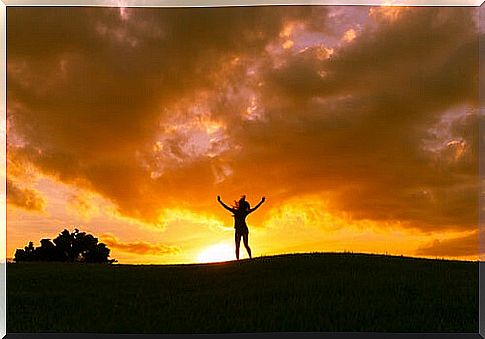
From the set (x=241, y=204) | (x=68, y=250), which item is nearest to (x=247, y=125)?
(x=241, y=204)

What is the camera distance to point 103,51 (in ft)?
28.6

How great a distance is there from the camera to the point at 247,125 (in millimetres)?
9008

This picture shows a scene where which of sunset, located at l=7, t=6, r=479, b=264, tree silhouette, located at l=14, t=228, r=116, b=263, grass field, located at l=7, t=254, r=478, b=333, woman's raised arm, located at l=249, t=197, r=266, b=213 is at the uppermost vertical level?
sunset, located at l=7, t=6, r=479, b=264

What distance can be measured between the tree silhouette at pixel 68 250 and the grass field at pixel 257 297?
277mm

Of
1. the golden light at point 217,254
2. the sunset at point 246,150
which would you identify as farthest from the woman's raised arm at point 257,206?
the golden light at point 217,254

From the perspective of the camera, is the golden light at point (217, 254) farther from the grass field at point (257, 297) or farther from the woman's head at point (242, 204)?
the woman's head at point (242, 204)

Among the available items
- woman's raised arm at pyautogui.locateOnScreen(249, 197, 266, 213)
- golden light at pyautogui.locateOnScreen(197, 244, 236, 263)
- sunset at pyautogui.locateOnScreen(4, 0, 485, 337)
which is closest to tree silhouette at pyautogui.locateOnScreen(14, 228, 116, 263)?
sunset at pyautogui.locateOnScreen(4, 0, 485, 337)

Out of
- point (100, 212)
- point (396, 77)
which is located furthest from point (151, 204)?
point (396, 77)

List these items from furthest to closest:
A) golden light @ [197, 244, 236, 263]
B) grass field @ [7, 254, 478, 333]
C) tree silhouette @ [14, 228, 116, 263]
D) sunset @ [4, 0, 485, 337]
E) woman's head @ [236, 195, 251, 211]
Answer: tree silhouette @ [14, 228, 116, 263]
golden light @ [197, 244, 236, 263]
woman's head @ [236, 195, 251, 211]
sunset @ [4, 0, 485, 337]
grass field @ [7, 254, 478, 333]

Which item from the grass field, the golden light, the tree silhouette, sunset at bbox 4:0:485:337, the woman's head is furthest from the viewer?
the tree silhouette

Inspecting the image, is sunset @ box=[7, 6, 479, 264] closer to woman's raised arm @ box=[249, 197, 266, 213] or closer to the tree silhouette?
woman's raised arm @ box=[249, 197, 266, 213]

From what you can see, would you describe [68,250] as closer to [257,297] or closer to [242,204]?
[242,204]

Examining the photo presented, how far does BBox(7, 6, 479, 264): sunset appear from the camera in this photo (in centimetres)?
873

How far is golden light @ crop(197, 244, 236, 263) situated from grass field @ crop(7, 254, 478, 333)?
0.15 m
